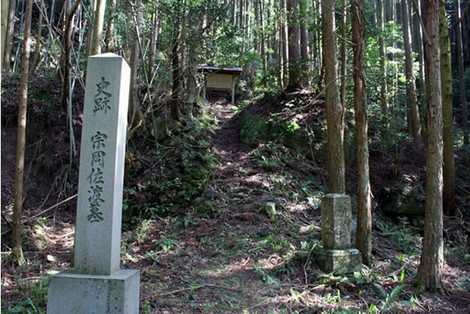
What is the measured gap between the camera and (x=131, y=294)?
458cm

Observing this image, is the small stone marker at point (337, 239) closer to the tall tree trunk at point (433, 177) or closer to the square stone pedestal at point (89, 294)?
the tall tree trunk at point (433, 177)

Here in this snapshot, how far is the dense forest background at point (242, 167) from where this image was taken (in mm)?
6941

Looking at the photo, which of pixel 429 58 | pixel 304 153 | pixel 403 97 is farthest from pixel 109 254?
pixel 403 97

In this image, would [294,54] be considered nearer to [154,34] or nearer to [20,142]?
[154,34]

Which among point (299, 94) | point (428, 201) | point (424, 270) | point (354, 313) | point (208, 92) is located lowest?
point (354, 313)

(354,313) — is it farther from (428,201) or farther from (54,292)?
(54,292)

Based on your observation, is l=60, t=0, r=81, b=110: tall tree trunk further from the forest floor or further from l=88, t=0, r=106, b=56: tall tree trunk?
the forest floor

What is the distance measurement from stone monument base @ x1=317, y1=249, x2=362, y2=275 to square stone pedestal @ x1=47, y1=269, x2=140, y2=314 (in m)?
3.97

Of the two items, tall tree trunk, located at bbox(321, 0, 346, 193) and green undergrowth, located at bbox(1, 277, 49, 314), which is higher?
tall tree trunk, located at bbox(321, 0, 346, 193)

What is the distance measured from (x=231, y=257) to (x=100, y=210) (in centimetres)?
373

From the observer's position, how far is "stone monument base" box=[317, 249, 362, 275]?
7359mm

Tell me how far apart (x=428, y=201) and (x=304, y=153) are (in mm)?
6071

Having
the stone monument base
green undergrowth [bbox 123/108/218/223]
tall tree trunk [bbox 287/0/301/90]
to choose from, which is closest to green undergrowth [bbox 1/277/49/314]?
green undergrowth [bbox 123/108/218/223]

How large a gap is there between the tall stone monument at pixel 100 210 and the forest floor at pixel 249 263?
1345 mm
